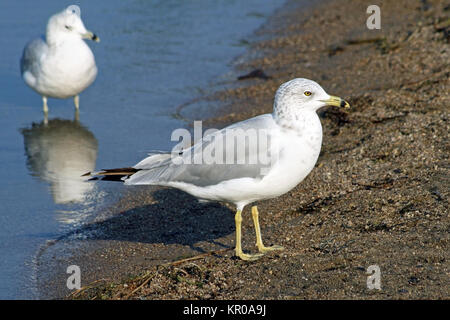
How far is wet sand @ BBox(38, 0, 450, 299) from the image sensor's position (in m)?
4.61

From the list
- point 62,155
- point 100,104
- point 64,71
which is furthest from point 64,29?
point 62,155

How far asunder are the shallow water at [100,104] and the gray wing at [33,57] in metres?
0.59

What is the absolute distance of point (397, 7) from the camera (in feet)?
40.4

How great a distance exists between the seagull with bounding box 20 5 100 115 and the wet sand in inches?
83.3

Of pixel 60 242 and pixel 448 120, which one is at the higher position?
pixel 448 120

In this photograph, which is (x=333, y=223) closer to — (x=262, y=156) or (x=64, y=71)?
(x=262, y=156)

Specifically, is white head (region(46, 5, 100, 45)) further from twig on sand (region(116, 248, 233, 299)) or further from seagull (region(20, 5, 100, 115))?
twig on sand (region(116, 248, 233, 299))

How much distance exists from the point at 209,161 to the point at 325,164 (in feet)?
6.01

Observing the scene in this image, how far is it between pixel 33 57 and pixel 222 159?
18.7 feet

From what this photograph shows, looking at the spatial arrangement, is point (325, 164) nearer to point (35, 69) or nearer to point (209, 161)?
point (209, 161)

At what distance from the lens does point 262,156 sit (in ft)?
16.2

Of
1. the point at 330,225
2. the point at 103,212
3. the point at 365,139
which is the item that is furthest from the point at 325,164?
the point at 103,212

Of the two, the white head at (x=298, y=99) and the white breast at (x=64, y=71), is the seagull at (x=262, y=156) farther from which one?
the white breast at (x=64, y=71)

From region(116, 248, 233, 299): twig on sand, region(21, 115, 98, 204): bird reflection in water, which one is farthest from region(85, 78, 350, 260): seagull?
region(21, 115, 98, 204): bird reflection in water
